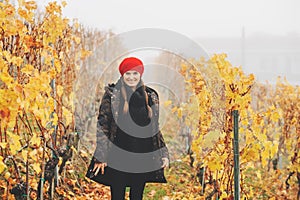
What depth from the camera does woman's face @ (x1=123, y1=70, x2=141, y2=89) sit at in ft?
8.59

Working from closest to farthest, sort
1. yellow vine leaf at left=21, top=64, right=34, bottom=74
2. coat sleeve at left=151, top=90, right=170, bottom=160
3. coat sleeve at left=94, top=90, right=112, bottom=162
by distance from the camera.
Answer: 1. yellow vine leaf at left=21, top=64, right=34, bottom=74
2. coat sleeve at left=94, top=90, right=112, bottom=162
3. coat sleeve at left=151, top=90, right=170, bottom=160

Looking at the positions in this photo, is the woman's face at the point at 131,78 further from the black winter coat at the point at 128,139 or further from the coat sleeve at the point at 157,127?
the coat sleeve at the point at 157,127

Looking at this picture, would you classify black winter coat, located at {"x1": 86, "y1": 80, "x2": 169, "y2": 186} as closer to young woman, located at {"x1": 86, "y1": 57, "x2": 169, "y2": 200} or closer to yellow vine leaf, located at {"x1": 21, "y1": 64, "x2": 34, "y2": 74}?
young woman, located at {"x1": 86, "y1": 57, "x2": 169, "y2": 200}

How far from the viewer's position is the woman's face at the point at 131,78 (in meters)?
2.62

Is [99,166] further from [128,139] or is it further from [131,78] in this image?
[131,78]

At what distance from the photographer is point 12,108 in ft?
7.43

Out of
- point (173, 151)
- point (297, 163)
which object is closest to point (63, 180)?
point (297, 163)

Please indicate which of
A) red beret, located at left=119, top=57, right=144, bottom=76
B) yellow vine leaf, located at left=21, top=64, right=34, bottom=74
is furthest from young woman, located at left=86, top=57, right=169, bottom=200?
yellow vine leaf, located at left=21, top=64, right=34, bottom=74

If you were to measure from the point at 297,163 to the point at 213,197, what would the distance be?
1.50 meters

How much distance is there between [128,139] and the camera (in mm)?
2623

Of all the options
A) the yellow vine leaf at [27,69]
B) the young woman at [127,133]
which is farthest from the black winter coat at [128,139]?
the yellow vine leaf at [27,69]

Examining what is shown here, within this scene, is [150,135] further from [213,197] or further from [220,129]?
[213,197]

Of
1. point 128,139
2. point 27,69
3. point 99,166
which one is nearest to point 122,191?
point 99,166

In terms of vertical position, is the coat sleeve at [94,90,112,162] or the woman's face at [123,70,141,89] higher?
the woman's face at [123,70,141,89]
